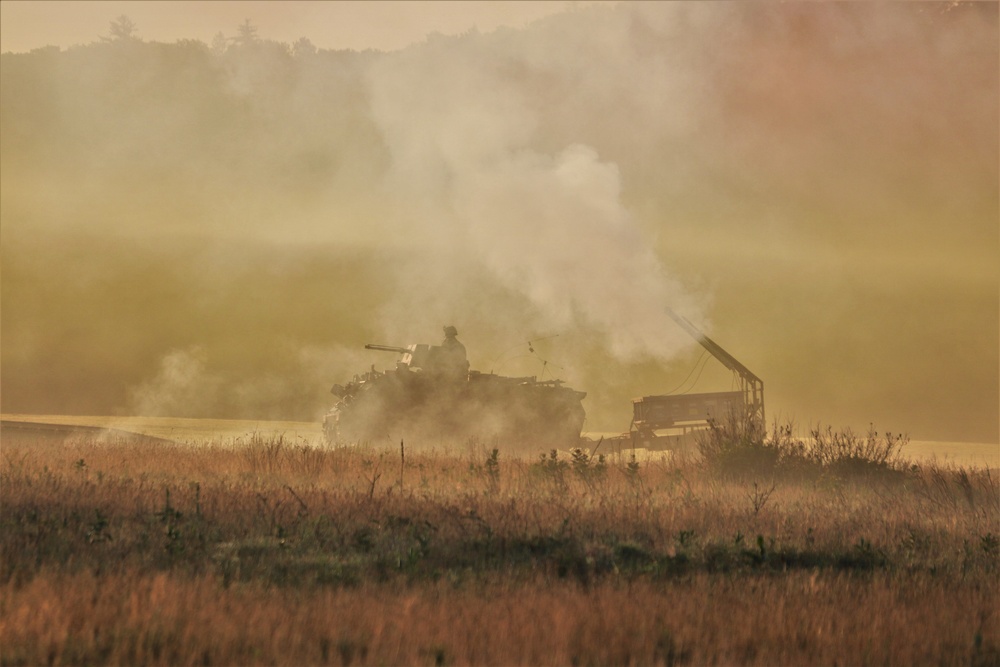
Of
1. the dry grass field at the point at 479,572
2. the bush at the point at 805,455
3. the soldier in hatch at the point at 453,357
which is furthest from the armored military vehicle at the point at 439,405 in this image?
the dry grass field at the point at 479,572

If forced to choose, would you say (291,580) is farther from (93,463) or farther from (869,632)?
(93,463)

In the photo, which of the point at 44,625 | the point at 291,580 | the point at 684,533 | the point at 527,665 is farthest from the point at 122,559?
the point at 684,533

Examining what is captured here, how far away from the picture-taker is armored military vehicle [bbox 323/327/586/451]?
35.9 metres

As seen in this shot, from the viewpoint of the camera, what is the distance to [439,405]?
119 feet

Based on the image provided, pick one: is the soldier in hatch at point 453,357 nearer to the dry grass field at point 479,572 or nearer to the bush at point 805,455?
the bush at point 805,455

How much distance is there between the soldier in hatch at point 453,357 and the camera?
3631 centimetres

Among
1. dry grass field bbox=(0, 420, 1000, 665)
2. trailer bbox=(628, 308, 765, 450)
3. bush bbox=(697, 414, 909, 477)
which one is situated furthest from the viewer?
trailer bbox=(628, 308, 765, 450)

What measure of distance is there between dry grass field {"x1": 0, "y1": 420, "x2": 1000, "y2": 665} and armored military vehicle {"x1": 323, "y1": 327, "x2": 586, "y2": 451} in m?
18.3

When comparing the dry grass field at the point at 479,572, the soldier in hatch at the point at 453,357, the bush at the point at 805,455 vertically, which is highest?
the soldier in hatch at the point at 453,357

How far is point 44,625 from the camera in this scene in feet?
22.2

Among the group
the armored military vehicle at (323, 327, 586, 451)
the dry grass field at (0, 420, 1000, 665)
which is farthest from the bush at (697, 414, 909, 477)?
the armored military vehicle at (323, 327, 586, 451)

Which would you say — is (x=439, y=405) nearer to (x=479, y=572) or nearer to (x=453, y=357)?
(x=453, y=357)

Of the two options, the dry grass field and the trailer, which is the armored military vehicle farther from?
the dry grass field

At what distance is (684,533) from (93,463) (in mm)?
12951
